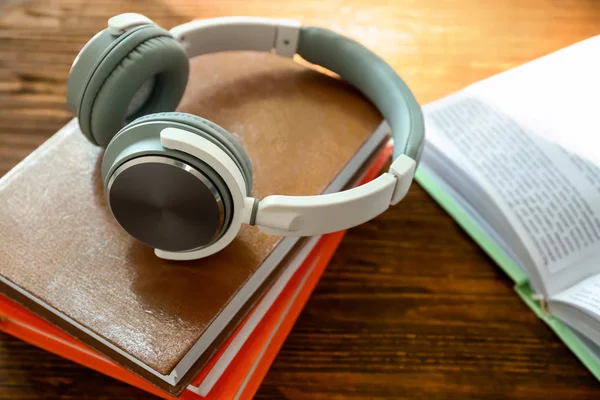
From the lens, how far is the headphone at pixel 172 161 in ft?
1.26

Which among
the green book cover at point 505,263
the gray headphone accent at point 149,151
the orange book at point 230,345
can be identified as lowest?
the orange book at point 230,345

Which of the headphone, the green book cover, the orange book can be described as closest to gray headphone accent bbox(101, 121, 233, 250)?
the headphone

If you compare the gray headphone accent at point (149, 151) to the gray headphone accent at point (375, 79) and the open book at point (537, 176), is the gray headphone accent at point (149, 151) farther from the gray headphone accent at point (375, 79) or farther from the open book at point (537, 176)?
the open book at point (537, 176)

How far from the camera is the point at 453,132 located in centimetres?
63

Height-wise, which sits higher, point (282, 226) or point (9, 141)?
point (282, 226)

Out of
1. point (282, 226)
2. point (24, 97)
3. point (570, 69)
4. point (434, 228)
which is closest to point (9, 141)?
point (24, 97)

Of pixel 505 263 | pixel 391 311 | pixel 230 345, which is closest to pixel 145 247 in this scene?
pixel 230 345

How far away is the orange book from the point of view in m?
0.44

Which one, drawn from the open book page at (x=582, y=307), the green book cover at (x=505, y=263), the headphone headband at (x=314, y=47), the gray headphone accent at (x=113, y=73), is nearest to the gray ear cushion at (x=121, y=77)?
the gray headphone accent at (x=113, y=73)

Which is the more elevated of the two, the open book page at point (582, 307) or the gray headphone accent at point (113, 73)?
the gray headphone accent at point (113, 73)

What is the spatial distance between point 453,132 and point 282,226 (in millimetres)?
302

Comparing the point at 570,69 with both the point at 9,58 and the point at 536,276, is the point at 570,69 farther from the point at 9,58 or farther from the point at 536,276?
the point at 9,58

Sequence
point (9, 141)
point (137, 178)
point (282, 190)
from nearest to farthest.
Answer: point (137, 178) → point (282, 190) → point (9, 141)

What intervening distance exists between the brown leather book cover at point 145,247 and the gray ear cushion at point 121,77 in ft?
0.25
